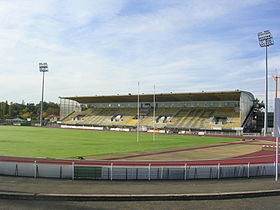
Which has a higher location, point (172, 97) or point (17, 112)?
point (172, 97)

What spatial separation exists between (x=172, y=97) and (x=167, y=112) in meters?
5.89

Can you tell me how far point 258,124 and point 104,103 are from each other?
181ft

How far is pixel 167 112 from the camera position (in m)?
91.2

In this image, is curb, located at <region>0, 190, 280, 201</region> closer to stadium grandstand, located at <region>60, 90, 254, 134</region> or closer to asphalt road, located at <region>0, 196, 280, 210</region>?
asphalt road, located at <region>0, 196, 280, 210</region>

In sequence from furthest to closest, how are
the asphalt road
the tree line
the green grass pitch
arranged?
the tree line
the green grass pitch
the asphalt road

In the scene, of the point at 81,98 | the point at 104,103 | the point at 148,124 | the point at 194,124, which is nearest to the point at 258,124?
the point at 194,124

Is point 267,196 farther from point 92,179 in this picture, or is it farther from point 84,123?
point 84,123

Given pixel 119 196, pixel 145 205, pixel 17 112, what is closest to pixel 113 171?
pixel 119 196

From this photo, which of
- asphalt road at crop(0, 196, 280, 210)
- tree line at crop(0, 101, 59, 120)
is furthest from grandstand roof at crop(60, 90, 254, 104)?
asphalt road at crop(0, 196, 280, 210)

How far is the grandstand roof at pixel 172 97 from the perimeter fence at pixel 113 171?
6029cm

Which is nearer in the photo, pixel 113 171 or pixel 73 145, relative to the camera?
pixel 113 171

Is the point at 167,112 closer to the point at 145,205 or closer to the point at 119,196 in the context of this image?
the point at 119,196

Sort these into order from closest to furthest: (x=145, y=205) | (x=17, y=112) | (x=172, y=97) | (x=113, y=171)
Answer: (x=145, y=205) → (x=113, y=171) → (x=172, y=97) → (x=17, y=112)

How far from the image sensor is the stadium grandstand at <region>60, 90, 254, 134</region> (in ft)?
249
